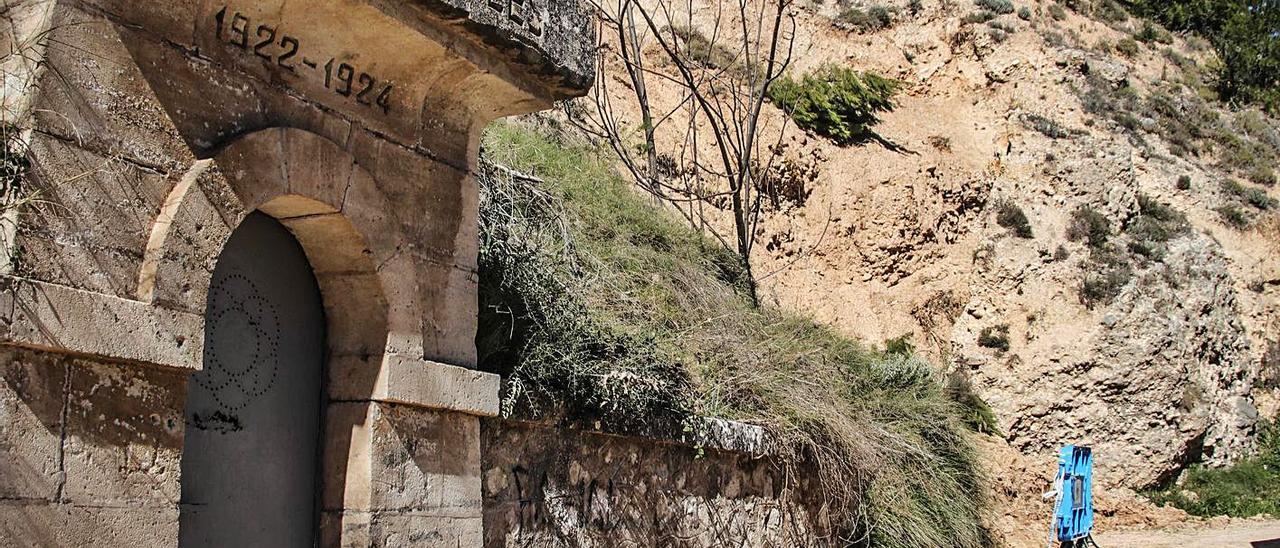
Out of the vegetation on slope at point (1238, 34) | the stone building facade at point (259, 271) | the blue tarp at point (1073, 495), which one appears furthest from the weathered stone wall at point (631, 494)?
the vegetation on slope at point (1238, 34)

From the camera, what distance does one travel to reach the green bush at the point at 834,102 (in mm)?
15609

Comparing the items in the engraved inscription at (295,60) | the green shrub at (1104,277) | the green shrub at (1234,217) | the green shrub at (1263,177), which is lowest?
the engraved inscription at (295,60)

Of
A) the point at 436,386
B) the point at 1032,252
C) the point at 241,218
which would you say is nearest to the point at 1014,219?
the point at 1032,252

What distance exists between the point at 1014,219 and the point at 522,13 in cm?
1101

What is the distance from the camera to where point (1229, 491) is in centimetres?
1320

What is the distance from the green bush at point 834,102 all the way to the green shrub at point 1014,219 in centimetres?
198

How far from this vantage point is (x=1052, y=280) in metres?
14.2

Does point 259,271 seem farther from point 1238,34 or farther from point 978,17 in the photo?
point 1238,34

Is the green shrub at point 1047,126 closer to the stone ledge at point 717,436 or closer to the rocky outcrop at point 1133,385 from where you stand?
the rocky outcrop at point 1133,385

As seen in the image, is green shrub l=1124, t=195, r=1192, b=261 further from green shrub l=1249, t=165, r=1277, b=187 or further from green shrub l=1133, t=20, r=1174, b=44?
green shrub l=1133, t=20, r=1174, b=44

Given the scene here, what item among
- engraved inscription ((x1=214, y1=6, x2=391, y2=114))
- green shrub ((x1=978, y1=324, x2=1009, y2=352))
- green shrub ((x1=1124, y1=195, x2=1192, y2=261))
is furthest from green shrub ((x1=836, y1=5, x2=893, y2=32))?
engraved inscription ((x1=214, y1=6, x2=391, y2=114))

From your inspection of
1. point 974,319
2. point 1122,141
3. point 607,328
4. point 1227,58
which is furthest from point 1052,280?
point 1227,58

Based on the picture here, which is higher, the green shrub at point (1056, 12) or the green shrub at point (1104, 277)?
the green shrub at point (1056, 12)

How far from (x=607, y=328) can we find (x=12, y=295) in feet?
12.9
